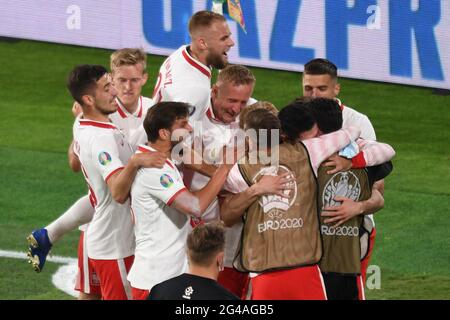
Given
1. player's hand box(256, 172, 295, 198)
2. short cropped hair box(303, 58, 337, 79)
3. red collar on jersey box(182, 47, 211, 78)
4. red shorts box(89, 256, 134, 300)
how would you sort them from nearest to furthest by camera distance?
1. player's hand box(256, 172, 295, 198)
2. red shorts box(89, 256, 134, 300)
3. red collar on jersey box(182, 47, 211, 78)
4. short cropped hair box(303, 58, 337, 79)

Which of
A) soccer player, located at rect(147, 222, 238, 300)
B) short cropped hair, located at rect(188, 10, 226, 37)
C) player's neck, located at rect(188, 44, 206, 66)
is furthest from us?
short cropped hair, located at rect(188, 10, 226, 37)

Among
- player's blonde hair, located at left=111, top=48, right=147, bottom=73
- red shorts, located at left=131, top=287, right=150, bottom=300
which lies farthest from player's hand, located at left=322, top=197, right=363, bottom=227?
player's blonde hair, located at left=111, top=48, right=147, bottom=73

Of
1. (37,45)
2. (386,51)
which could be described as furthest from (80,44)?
(386,51)

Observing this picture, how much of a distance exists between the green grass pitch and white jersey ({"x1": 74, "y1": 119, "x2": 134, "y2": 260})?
2157 mm

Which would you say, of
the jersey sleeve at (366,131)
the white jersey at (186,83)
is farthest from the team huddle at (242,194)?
the jersey sleeve at (366,131)

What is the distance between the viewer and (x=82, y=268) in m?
9.59

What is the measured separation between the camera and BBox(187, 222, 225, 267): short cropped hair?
7.46 meters

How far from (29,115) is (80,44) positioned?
2114mm

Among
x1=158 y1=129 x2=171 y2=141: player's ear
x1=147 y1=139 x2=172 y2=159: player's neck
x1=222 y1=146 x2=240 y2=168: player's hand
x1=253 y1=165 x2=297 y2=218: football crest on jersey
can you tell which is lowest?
x1=253 y1=165 x2=297 y2=218: football crest on jersey

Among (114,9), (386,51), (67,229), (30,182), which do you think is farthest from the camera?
(114,9)

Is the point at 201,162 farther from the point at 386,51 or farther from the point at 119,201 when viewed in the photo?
the point at 386,51

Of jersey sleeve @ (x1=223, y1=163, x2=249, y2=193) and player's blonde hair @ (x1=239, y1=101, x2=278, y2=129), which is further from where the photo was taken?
player's blonde hair @ (x1=239, y1=101, x2=278, y2=129)

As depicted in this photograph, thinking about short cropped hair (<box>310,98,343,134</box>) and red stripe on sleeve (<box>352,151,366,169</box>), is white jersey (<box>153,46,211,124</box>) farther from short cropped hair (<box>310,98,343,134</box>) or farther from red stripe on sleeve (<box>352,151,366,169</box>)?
red stripe on sleeve (<box>352,151,366,169</box>)

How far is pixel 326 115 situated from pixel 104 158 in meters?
1.42
